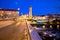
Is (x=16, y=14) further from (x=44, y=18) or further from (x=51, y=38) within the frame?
(x=51, y=38)

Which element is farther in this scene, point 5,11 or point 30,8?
point 30,8

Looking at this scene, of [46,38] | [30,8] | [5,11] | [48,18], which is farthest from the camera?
[30,8]

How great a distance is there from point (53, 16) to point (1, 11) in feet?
80.0

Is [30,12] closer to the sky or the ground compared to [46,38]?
closer to the sky

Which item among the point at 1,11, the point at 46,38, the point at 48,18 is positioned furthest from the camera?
the point at 48,18

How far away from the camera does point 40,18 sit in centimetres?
6519

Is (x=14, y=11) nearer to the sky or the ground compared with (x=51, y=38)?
nearer to the sky

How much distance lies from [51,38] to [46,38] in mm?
990

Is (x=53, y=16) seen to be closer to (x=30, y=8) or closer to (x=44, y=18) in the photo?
(x=44, y=18)

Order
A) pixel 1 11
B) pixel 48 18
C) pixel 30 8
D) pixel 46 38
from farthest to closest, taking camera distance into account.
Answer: pixel 30 8 → pixel 48 18 → pixel 1 11 → pixel 46 38

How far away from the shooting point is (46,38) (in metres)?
23.0

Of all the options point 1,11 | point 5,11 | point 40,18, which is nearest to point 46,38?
point 1,11

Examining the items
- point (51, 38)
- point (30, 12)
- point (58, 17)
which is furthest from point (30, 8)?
point (51, 38)

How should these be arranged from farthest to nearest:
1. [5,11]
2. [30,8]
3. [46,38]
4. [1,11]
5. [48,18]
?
[30,8] < [48,18] < [5,11] < [1,11] < [46,38]
